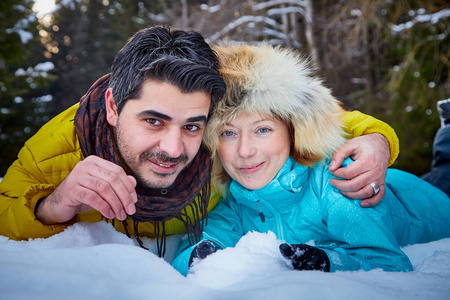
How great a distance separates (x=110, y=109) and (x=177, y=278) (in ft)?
3.94

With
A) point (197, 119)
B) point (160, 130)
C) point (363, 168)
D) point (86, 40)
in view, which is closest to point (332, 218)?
point (363, 168)

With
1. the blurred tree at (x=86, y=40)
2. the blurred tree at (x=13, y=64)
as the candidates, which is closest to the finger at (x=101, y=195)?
the blurred tree at (x=13, y=64)

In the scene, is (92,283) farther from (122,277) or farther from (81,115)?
(81,115)

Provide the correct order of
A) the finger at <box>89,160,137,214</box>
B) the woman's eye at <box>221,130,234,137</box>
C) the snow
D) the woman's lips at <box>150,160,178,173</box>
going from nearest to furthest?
the snow
the finger at <box>89,160,137,214</box>
the woman's lips at <box>150,160,178,173</box>
the woman's eye at <box>221,130,234,137</box>

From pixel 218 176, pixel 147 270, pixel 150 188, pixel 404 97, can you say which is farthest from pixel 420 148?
pixel 147 270

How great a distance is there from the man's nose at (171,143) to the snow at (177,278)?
0.60 metres

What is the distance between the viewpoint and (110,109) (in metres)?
1.99

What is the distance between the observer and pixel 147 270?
1078 millimetres

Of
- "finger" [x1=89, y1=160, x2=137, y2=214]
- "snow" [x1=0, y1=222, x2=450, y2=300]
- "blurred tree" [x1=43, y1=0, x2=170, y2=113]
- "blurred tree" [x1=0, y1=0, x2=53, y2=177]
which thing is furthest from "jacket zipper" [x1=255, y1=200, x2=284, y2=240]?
"blurred tree" [x1=43, y1=0, x2=170, y2=113]

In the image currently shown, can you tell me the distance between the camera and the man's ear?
1.96 meters

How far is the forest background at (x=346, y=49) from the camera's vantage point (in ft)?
21.4

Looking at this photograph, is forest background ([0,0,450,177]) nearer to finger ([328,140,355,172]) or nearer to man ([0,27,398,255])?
man ([0,27,398,255])

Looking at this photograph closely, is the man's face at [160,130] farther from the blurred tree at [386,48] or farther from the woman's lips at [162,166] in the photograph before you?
the blurred tree at [386,48]

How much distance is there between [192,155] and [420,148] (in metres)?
6.64
